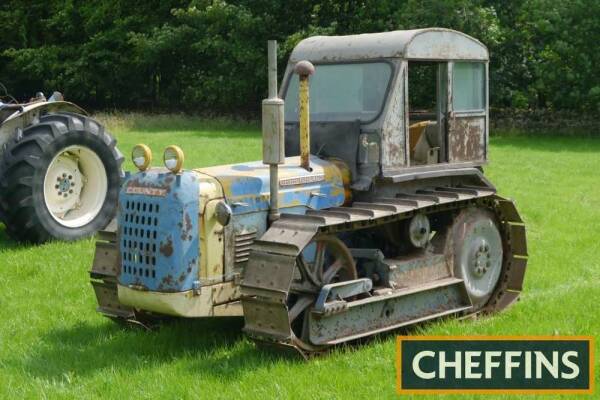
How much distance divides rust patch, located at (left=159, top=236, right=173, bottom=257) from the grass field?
0.77 m

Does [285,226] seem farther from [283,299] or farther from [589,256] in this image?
[589,256]

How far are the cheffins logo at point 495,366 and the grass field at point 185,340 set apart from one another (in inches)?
8.1

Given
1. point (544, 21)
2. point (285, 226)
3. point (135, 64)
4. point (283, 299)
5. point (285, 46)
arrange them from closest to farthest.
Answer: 1. point (283, 299)
2. point (285, 226)
3. point (544, 21)
4. point (285, 46)
5. point (135, 64)

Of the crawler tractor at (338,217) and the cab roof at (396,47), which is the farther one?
the cab roof at (396,47)

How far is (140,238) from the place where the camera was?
20.6ft

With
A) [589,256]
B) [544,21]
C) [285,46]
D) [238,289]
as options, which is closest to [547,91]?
[544,21]

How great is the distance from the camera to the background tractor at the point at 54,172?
403 inches

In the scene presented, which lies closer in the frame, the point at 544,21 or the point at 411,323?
the point at 411,323

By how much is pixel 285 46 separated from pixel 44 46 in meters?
11.3

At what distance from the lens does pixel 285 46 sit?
3066 centimetres

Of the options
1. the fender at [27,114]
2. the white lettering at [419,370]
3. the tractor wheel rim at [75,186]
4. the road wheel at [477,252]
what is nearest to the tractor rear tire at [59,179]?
the tractor wheel rim at [75,186]

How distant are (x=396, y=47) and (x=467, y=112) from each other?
1.07 meters

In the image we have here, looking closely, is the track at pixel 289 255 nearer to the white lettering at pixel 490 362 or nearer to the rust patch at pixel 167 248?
the rust patch at pixel 167 248

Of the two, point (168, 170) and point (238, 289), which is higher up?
point (168, 170)
